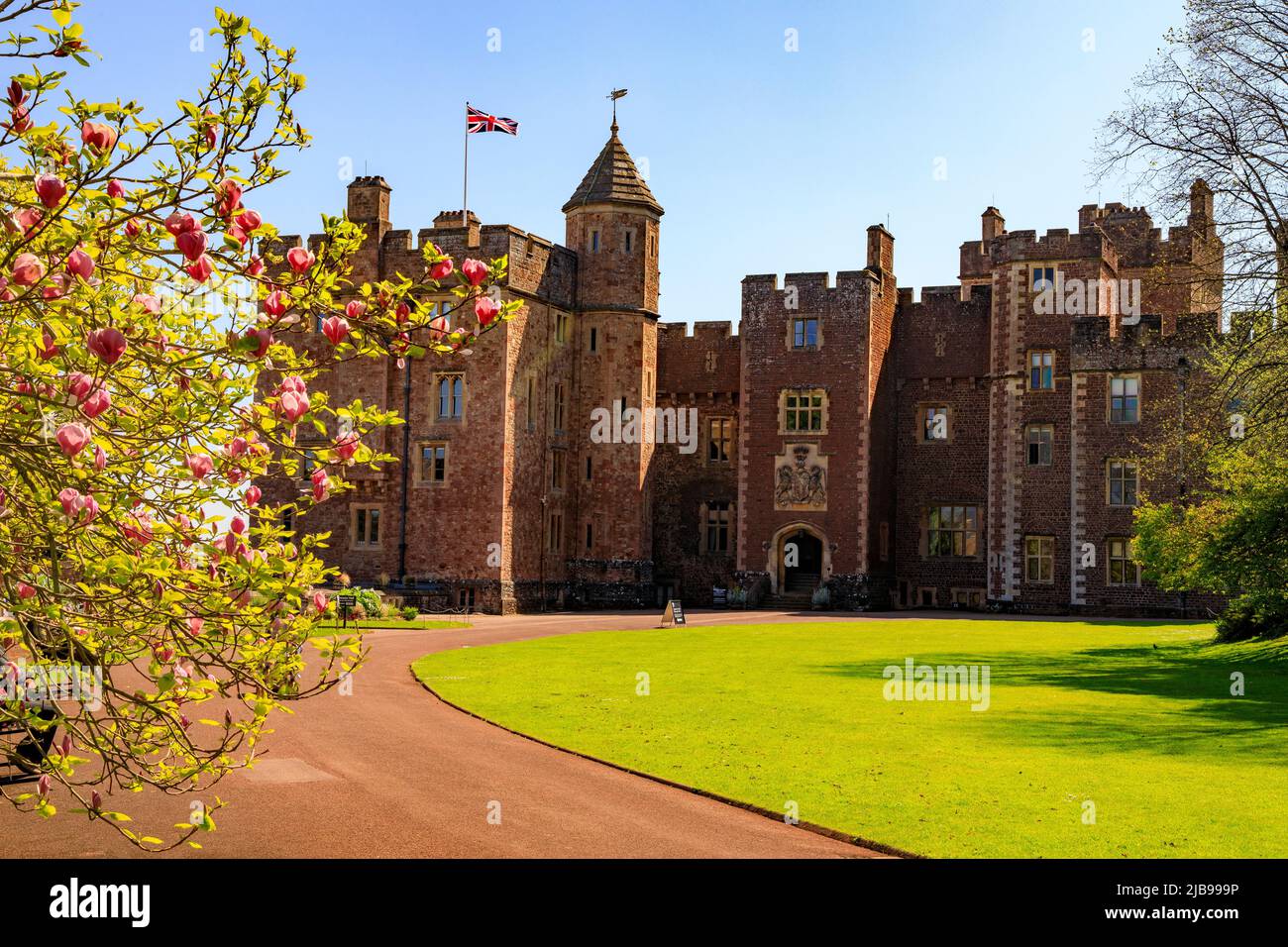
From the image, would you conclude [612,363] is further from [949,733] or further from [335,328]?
[335,328]

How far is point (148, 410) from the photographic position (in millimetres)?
7254

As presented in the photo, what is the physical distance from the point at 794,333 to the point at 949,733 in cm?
3714

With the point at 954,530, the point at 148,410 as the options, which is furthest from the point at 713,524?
the point at 148,410

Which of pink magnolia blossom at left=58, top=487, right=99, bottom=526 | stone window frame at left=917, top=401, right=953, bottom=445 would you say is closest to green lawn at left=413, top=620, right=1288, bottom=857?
pink magnolia blossom at left=58, top=487, right=99, bottom=526

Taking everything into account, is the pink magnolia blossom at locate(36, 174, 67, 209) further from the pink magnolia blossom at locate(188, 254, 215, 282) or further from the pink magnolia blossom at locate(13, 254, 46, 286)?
the pink magnolia blossom at locate(188, 254, 215, 282)

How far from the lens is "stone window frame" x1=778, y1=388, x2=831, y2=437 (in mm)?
50875

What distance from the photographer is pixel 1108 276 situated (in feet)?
162

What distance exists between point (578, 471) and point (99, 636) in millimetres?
42145

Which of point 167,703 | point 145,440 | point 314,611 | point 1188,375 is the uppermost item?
point 1188,375

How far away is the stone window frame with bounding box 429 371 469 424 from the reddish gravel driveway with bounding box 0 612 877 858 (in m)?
29.8

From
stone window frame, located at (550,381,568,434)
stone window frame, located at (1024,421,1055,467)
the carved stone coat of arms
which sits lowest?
the carved stone coat of arms
